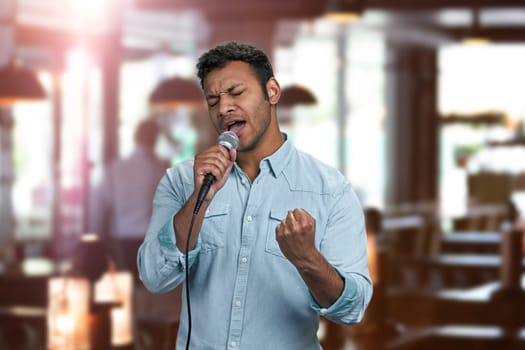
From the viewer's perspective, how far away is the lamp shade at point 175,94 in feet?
14.4

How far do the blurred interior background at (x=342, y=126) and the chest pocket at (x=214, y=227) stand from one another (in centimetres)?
246

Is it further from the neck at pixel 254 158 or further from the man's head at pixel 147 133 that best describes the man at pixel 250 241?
the man's head at pixel 147 133

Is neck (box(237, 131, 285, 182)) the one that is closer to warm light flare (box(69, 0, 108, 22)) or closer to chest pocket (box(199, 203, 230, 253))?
chest pocket (box(199, 203, 230, 253))

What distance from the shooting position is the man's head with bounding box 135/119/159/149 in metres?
4.34

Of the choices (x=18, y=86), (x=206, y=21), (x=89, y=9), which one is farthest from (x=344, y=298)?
(x=206, y=21)

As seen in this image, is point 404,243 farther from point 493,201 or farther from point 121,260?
point 121,260

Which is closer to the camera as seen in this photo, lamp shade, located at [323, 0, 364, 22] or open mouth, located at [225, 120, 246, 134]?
open mouth, located at [225, 120, 246, 134]

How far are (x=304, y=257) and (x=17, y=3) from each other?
288 cm

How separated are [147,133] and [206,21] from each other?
545 mm

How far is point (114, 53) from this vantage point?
4328 mm

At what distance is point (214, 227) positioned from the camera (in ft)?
5.66

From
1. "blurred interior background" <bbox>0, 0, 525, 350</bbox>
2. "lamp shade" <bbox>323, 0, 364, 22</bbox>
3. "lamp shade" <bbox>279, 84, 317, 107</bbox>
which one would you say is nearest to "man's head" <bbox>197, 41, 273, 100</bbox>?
"blurred interior background" <bbox>0, 0, 525, 350</bbox>

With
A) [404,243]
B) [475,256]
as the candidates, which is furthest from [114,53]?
[475,256]

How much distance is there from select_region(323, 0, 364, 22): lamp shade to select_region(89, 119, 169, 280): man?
3.07ft
